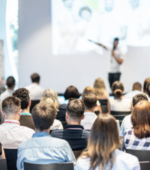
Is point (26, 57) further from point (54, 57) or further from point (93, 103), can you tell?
point (93, 103)

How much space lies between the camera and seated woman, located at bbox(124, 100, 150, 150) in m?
1.86

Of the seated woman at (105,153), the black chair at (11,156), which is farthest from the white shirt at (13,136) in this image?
the seated woman at (105,153)

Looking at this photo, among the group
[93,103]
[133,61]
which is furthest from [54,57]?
[93,103]

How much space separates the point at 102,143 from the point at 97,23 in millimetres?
6268

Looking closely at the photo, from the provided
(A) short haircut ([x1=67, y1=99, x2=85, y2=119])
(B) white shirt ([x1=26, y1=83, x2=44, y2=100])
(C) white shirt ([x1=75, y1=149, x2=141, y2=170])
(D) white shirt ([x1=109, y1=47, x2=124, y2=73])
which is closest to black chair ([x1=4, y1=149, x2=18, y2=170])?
(A) short haircut ([x1=67, y1=99, x2=85, y2=119])

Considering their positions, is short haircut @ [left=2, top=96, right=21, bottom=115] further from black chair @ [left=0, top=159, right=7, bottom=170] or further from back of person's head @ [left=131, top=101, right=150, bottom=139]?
back of person's head @ [left=131, top=101, right=150, bottom=139]

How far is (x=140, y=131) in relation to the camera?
1.87 m

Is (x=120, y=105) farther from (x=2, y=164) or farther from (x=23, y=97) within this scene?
(x=2, y=164)

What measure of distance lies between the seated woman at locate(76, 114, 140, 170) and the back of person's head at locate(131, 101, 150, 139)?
60 cm

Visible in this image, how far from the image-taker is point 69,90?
3473 millimetres

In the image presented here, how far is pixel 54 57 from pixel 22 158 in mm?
6011

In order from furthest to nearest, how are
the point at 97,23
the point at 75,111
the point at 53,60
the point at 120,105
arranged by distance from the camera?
the point at 53,60 → the point at 97,23 → the point at 120,105 → the point at 75,111

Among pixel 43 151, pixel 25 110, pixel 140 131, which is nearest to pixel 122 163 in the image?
pixel 43 151

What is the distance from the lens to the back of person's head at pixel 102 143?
127 cm
